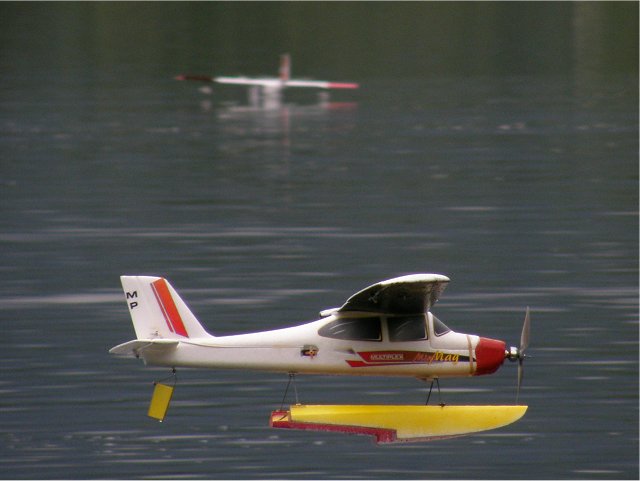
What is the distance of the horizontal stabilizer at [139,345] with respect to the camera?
2005 cm

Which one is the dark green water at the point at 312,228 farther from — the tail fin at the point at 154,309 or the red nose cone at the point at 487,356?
the red nose cone at the point at 487,356

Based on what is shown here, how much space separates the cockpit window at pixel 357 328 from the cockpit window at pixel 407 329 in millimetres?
175

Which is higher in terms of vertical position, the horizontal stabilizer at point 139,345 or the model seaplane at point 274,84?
the model seaplane at point 274,84

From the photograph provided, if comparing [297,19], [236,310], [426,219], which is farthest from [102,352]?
[297,19]

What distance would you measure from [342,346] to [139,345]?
9.51 feet

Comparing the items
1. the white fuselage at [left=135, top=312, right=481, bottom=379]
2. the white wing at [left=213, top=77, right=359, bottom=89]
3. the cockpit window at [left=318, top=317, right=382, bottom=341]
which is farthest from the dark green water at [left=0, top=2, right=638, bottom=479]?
the cockpit window at [left=318, top=317, right=382, bottom=341]

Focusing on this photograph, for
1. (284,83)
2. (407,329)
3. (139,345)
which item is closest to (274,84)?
(284,83)

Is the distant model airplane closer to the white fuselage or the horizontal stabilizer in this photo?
the white fuselage

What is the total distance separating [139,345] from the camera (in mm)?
20422

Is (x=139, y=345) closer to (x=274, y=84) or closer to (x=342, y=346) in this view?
(x=342, y=346)

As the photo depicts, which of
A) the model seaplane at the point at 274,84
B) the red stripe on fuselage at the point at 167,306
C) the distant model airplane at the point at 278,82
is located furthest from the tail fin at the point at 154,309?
the model seaplane at the point at 274,84

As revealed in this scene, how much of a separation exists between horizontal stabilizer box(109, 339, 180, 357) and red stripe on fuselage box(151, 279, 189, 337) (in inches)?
12.4

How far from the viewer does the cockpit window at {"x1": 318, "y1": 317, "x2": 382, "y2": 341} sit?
2138 centimetres

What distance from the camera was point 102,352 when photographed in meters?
32.8
